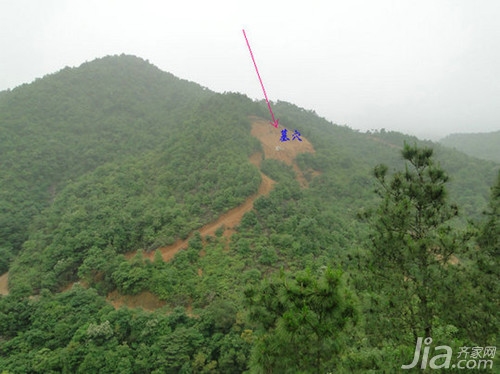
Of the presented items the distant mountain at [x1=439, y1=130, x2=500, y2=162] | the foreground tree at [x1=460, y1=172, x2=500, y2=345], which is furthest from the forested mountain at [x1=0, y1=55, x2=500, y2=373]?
the distant mountain at [x1=439, y1=130, x2=500, y2=162]

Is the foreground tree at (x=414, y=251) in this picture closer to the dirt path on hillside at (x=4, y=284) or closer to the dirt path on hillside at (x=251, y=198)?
the dirt path on hillside at (x=251, y=198)

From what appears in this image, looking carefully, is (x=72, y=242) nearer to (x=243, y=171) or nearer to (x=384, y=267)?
(x=243, y=171)

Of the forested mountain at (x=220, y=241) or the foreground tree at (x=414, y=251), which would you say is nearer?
the forested mountain at (x=220, y=241)

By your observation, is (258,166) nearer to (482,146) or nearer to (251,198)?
(251,198)

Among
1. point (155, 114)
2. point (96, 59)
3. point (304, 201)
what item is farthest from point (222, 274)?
point (96, 59)

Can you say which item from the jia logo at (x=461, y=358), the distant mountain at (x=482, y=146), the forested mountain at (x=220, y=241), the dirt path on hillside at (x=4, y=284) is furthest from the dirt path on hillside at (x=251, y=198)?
the distant mountain at (x=482, y=146)

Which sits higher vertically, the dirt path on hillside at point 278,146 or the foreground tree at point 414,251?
the dirt path on hillside at point 278,146
